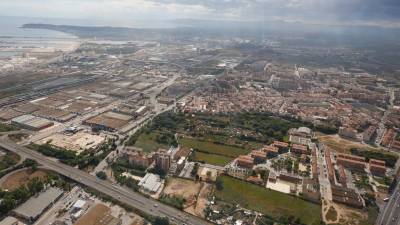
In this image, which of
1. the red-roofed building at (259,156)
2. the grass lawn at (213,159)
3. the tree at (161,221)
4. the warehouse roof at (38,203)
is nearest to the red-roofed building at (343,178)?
the red-roofed building at (259,156)

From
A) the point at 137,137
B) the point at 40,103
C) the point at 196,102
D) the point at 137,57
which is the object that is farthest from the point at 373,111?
the point at 137,57

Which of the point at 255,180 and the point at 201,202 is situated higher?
the point at 255,180

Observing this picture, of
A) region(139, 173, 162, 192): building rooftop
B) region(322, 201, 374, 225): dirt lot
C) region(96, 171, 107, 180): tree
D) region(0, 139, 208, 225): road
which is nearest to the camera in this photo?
region(0, 139, 208, 225): road

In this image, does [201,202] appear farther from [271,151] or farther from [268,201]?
[271,151]

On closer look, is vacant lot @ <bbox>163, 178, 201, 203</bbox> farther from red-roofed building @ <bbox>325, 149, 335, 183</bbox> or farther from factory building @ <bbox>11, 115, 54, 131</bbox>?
factory building @ <bbox>11, 115, 54, 131</bbox>

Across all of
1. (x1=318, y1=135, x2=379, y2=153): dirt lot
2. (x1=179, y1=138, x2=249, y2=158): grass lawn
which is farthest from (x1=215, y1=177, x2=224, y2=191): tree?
(x1=318, y1=135, x2=379, y2=153): dirt lot

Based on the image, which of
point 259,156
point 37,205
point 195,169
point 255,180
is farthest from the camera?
point 259,156

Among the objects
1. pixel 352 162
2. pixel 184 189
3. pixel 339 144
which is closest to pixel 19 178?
pixel 184 189
